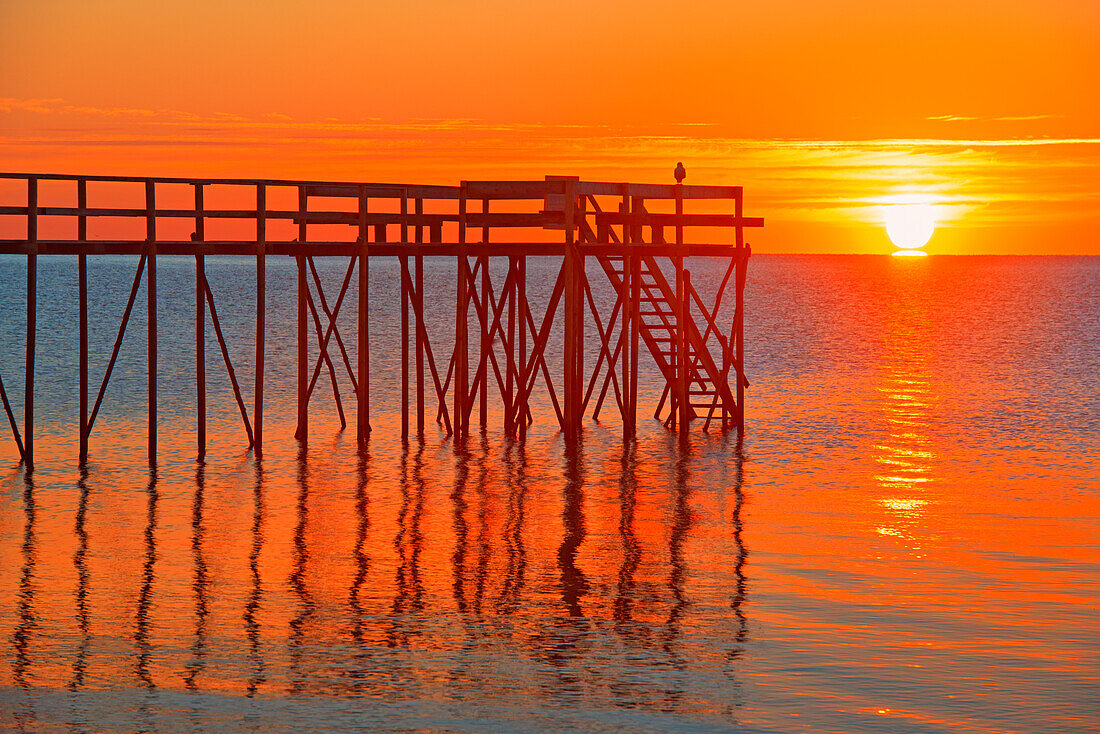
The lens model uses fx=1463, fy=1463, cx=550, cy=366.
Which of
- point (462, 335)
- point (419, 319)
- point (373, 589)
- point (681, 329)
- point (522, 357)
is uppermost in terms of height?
point (419, 319)

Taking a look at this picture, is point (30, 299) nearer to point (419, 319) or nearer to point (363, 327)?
point (363, 327)

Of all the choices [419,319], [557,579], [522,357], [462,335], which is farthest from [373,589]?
[522,357]

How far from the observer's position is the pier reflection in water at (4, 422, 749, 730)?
1090 centimetres

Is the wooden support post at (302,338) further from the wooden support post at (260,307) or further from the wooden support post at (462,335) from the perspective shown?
the wooden support post at (462,335)

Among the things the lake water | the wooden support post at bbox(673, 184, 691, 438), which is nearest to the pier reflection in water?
the lake water

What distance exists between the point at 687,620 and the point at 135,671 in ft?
15.5

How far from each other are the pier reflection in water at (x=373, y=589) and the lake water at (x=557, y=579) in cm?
5

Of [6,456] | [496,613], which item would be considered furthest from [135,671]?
[6,456]

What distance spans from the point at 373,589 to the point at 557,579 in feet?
6.13

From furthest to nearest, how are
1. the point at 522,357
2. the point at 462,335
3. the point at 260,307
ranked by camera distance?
the point at 522,357 < the point at 462,335 < the point at 260,307

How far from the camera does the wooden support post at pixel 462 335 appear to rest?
2500 centimetres

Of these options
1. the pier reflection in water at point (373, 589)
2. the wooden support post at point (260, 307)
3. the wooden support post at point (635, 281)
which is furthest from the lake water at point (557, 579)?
the wooden support post at point (635, 281)

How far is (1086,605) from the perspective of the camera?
13609mm

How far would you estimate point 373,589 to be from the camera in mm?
13922
